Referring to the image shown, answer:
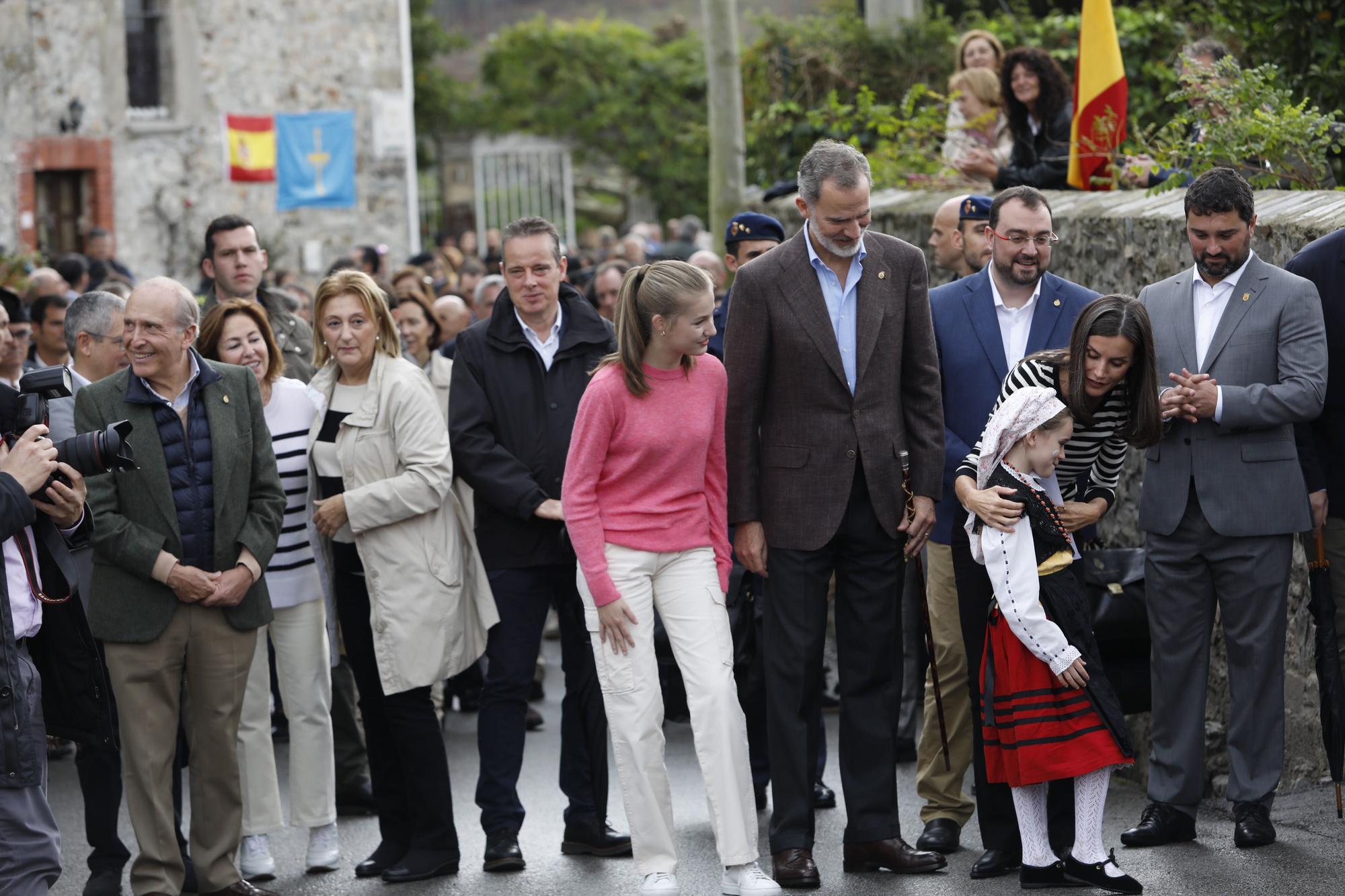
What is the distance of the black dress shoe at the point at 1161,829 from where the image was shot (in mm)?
5957

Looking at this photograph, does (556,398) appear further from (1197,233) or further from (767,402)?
(1197,233)

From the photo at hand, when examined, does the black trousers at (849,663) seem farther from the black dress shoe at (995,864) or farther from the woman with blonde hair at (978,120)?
the woman with blonde hair at (978,120)

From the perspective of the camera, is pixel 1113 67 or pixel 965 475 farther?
pixel 1113 67

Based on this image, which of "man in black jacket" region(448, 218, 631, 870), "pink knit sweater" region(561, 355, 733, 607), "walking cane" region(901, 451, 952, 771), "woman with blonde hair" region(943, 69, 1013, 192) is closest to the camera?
"pink knit sweater" region(561, 355, 733, 607)

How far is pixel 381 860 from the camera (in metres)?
6.39

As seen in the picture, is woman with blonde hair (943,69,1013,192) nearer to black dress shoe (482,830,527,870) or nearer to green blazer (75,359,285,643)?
black dress shoe (482,830,527,870)

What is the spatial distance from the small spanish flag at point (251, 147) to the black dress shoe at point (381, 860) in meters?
19.9

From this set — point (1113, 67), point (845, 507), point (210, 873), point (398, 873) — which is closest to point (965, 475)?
point (845, 507)

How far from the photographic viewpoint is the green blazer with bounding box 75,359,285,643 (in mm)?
5770

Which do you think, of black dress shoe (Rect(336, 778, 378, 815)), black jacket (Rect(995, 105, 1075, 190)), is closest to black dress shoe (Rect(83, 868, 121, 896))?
black dress shoe (Rect(336, 778, 378, 815))

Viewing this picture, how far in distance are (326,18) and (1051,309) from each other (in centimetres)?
2075

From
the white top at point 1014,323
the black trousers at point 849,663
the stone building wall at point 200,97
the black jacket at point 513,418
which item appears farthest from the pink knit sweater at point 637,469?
the stone building wall at point 200,97

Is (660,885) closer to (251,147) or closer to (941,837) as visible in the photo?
(941,837)

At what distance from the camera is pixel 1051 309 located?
20.2 feet
